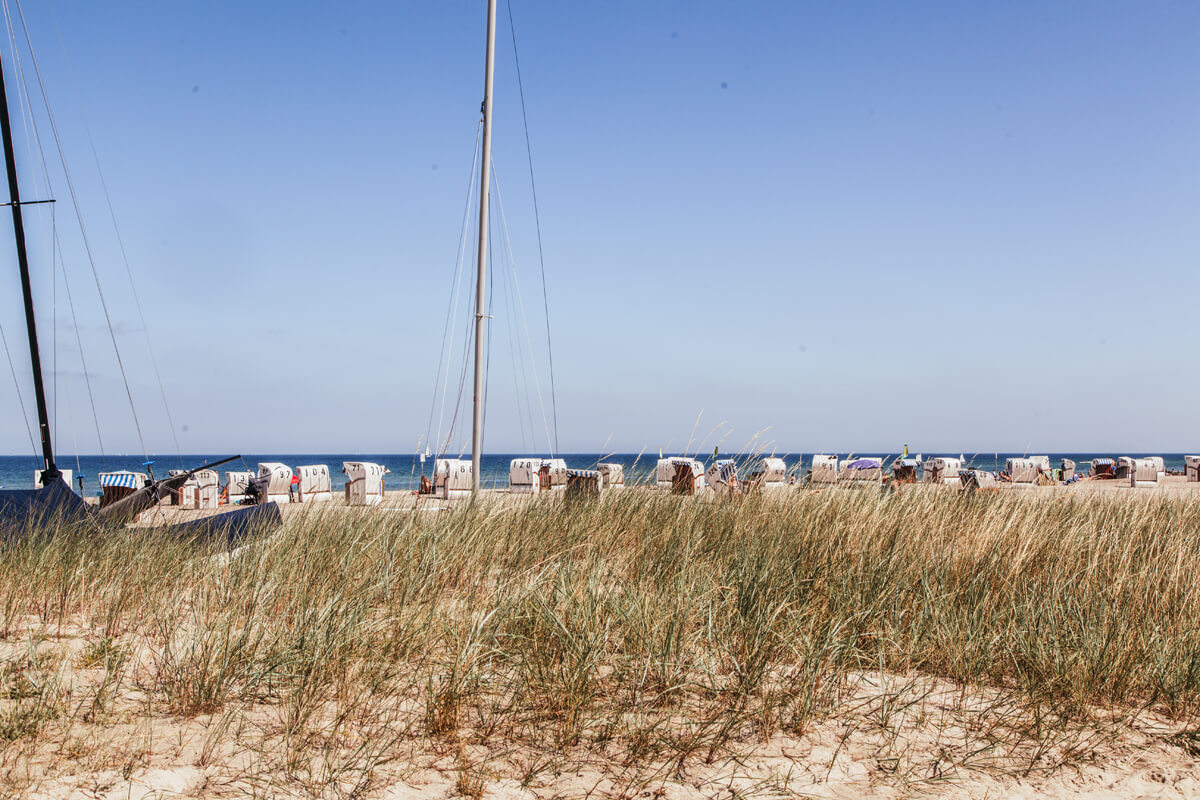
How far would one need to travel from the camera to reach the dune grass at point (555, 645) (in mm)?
2791

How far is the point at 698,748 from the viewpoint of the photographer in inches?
108

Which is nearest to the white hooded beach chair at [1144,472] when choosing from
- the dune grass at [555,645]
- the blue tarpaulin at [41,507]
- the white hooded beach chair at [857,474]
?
the white hooded beach chair at [857,474]

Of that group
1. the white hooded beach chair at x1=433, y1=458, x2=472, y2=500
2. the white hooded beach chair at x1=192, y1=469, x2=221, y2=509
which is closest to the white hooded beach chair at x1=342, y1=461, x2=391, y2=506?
the white hooded beach chair at x1=433, y1=458, x2=472, y2=500

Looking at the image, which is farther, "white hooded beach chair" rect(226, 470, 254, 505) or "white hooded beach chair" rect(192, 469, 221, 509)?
"white hooded beach chair" rect(226, 470, 254, 505)

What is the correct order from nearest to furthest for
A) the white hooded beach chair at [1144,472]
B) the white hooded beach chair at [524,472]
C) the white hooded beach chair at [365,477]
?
1. the white hooded beach chair at [365,477]
2. the white hooded beach chair at [524,472]
3. the white hooded beach chair at [1144,472]

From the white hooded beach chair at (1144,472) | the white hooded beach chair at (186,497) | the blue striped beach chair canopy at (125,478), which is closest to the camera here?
the white hooded beach chair at (186,497)

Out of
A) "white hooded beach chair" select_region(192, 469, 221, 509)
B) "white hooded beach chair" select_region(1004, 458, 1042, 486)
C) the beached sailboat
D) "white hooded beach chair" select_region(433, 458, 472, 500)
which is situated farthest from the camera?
"white hooded beach chair" select_region(1004, 458, 1042, 486)

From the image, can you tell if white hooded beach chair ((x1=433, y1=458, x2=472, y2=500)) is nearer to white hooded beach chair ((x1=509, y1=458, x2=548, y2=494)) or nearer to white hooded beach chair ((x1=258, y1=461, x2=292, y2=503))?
white hooded beach chair ((x1=509, y1=458, x2=548, y2=494))

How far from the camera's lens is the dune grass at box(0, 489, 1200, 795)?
2.79 m

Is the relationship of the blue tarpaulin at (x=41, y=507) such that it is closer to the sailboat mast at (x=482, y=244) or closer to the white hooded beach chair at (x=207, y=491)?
the sailboat mast at (x=482, y=244)

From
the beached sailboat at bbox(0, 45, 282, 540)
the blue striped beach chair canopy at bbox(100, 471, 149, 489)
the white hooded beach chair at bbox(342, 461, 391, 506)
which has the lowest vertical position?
the blue striped beach chair canopy at bbox(100, 471, 149, 489)

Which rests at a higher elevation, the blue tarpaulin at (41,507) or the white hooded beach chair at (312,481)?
the blue tarpaulin at (41,507)

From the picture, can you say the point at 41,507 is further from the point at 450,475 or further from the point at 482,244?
the point at 450,475

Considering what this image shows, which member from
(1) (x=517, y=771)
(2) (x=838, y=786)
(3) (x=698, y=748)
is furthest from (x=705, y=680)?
(1) (x=517, y=771)
